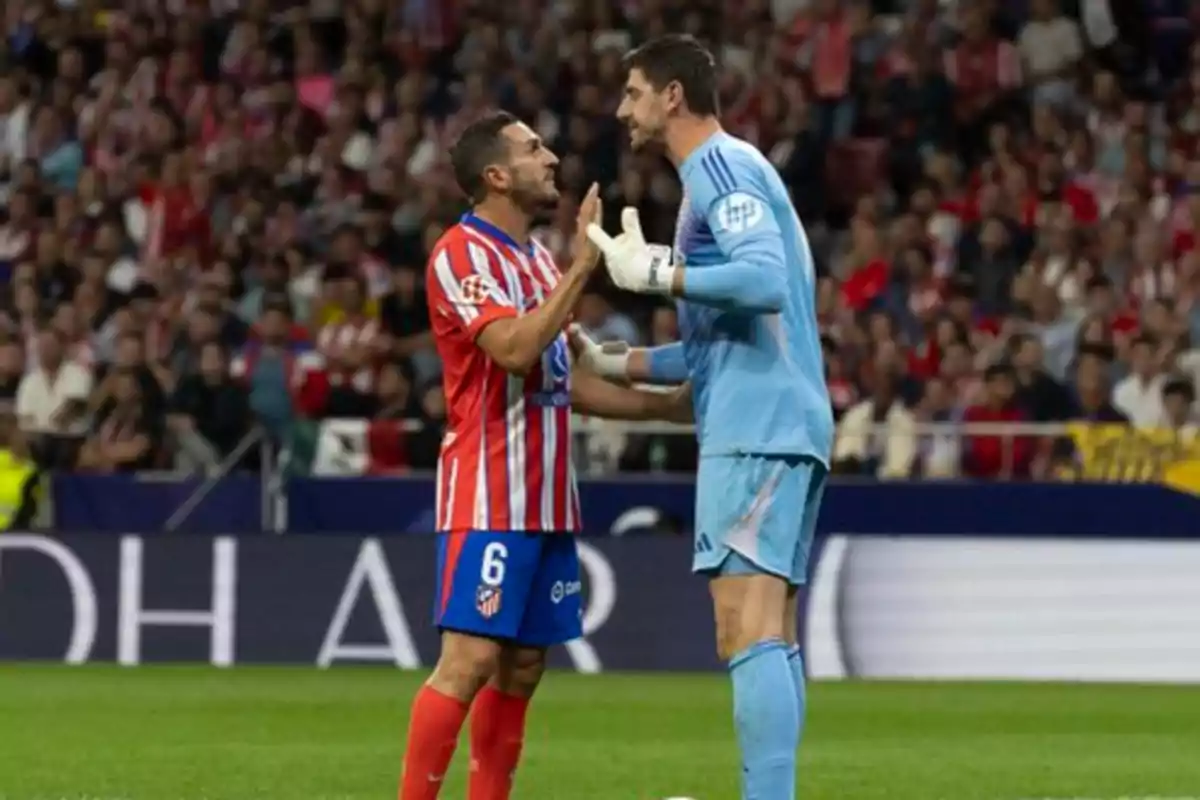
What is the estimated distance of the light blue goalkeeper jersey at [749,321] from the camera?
7.51m

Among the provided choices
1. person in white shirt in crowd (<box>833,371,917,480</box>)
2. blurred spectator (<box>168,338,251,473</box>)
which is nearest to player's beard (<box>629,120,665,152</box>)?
person in white shirt in crowd (<box>833,371,917,480</box>)

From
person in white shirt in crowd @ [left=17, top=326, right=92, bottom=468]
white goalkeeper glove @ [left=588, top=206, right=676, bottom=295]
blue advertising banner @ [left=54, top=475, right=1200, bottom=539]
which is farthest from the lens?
person in white shirt in crowd @ [left=17, top=326, right=92, bottom=468]

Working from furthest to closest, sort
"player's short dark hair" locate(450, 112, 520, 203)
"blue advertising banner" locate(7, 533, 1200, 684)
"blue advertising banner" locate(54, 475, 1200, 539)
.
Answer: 1. "blue advertising banner" locate(54, 475, 1200, 539)
2. "blue advertising banner" locate(7, 533, 1200, 684)
3. "player's short dark hair" locate(450, 112, 520, 203)

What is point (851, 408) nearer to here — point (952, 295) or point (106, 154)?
point (952, 295)

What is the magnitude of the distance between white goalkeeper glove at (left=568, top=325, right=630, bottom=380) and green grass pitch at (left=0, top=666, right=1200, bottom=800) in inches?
75.5

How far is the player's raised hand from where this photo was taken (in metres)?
7.79

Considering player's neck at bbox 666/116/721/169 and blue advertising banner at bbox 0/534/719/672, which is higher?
player's neck at bbox 666/116/721/169

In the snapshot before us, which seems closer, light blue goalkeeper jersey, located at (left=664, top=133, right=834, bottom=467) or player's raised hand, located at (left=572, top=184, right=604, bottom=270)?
light blue goalkeeper jersey, located at (left=664, top=133, right=834, bottom=467)

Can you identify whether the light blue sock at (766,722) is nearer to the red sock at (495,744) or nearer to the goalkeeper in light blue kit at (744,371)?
the goalkeeper in light blue kit at (744,371)

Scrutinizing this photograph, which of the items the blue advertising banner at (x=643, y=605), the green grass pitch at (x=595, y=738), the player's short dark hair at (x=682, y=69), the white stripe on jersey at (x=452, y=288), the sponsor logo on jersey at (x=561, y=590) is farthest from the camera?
the blue advertising banner at (x=643, y=605)

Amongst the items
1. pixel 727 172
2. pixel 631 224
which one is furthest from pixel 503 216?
pixel 727 172

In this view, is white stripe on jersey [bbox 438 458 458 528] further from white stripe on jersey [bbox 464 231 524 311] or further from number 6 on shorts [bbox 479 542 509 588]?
white stripe on jersey [bbox 464 231 524 311]

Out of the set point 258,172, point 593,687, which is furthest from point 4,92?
point 593,687

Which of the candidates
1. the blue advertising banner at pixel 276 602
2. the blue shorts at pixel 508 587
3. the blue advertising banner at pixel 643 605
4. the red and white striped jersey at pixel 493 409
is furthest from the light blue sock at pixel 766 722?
the blue advertising banner at pixel 276 602
